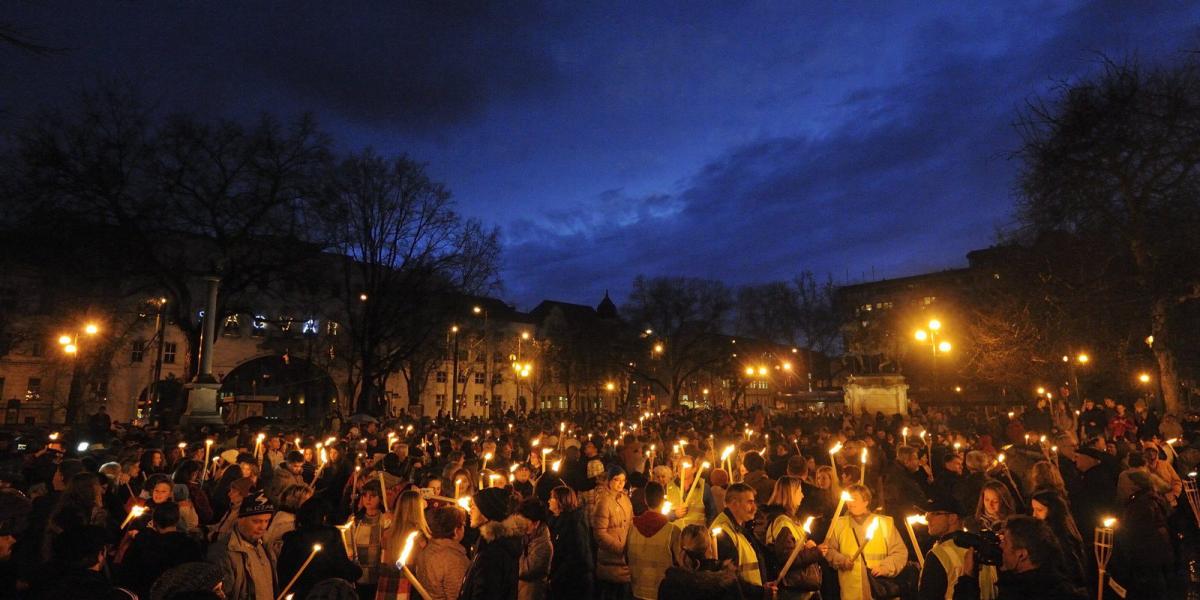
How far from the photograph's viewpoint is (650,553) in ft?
18.5

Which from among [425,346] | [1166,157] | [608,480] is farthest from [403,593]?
[425,346]

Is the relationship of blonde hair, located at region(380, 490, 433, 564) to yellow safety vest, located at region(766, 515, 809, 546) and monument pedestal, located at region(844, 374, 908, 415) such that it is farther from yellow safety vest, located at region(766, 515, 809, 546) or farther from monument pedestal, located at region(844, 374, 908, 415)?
monument pedestal, located at region(844, 374, 908, 415)

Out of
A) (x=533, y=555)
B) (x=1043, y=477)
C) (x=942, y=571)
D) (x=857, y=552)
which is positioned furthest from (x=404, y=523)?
(x=1043, y=477)

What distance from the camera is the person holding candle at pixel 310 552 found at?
15.7ft

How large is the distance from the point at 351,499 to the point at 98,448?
8.73 meters

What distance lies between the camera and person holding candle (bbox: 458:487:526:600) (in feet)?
15.2

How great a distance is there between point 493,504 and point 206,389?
22673 mm

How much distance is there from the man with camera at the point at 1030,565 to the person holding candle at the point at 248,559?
487cm

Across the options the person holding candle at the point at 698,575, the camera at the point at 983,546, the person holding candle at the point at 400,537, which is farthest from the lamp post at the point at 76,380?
the camera at the point at 983,546

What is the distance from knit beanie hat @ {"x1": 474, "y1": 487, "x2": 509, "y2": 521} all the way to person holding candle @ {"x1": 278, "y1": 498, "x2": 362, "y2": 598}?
1.07m

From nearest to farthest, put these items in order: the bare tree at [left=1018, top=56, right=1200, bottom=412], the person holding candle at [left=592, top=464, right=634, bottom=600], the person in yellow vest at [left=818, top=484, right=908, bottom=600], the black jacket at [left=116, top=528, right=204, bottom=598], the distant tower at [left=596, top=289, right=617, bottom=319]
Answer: the black jacket at [left=116, top=528, right=204, bottom=598], the person in yellow vest at [left=818, top=484, right=908, bottom=600], the person holding candle at [left=592, top=464, right=634, bottom=600], the bare tree at [left=1018, top=56, right=1200, bottom=412], the distant tower at [left=596, top=289, right=617, bottom=319]

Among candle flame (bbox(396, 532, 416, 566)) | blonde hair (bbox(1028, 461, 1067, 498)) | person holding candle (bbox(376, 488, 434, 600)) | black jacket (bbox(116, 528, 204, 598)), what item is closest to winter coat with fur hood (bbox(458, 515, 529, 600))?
candle flame (bbox(396, 532, 416, 566))

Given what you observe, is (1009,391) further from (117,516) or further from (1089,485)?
(117,516)

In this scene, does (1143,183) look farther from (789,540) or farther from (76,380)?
(76,380)
